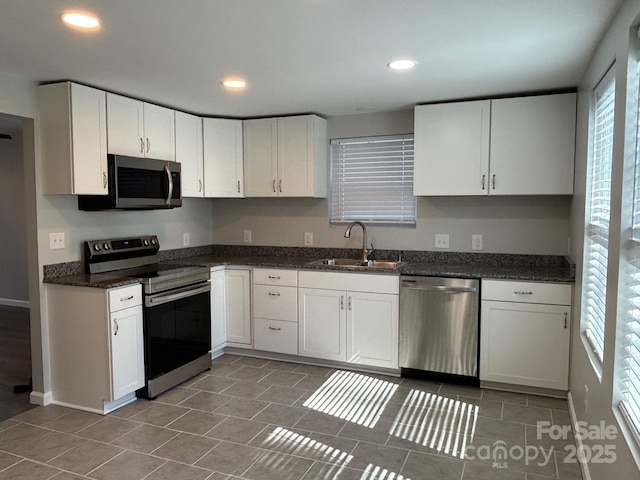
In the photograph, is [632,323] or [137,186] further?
[137,186]

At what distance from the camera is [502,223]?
390cm

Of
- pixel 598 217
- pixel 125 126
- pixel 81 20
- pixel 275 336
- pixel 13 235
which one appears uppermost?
pixel 81 20

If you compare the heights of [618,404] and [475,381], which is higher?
[618,404]

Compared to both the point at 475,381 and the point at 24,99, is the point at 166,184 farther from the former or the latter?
the point at 475,381

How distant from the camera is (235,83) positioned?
128 inches

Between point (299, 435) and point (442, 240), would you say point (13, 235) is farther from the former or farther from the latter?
point (442, 240)

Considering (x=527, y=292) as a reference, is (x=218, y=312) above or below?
below

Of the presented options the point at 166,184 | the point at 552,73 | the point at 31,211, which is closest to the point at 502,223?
the point at 552,73

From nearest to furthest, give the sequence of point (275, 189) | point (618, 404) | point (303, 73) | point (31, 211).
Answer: point (618, 404)
point (303, 73)
point (31, 211)
point (275, 189)

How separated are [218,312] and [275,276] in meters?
0.64

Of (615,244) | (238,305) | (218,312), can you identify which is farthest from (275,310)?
(615,244)

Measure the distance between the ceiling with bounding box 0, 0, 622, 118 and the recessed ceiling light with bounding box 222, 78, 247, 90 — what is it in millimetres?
64

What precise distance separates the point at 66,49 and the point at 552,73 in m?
2.93

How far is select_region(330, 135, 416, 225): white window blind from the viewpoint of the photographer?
424 cm
